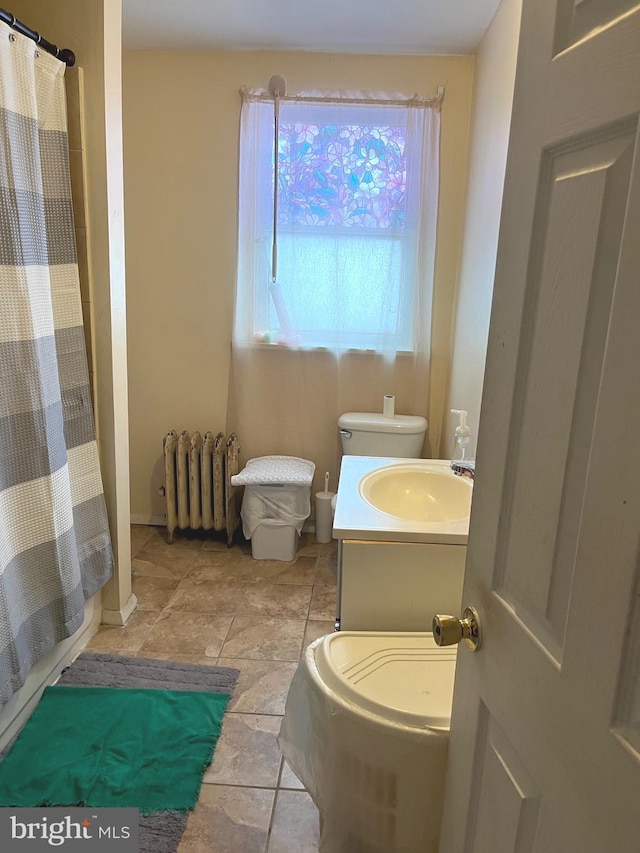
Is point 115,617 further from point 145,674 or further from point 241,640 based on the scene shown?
point 241,640

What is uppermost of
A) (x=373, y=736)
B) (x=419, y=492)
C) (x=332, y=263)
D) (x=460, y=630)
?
(x=332, y=263)

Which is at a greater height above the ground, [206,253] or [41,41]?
[41,41]

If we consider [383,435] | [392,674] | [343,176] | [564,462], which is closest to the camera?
[564,462]

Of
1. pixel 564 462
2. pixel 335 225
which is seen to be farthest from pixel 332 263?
pixel 564 462

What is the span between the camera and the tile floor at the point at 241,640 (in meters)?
1.62

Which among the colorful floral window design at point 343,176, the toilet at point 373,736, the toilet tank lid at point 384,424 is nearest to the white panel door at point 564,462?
the toilet at point 373,736

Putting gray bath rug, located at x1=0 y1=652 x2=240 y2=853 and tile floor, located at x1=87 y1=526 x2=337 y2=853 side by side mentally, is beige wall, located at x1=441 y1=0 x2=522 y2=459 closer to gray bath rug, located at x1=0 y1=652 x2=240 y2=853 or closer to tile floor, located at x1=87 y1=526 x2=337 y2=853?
tile floor, located at x1=87 y1=526 x2=337 y2=853

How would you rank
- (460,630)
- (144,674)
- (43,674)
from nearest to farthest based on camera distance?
1. (460,630)
2. (43,674)
3. (144,674)

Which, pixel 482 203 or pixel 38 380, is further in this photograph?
pixel 482 203

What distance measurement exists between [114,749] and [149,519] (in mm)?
1712

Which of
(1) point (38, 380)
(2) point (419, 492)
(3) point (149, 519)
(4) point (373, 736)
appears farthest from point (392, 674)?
(3) point (149, 519)

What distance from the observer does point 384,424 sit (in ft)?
9.77

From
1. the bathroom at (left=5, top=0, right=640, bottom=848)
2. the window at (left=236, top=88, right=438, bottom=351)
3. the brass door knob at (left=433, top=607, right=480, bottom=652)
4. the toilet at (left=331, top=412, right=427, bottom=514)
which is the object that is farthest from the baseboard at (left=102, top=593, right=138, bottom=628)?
the brass door knob at (left=433, top=607, right=480, bottom=652)

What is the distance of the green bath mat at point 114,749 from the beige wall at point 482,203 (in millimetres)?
1378
